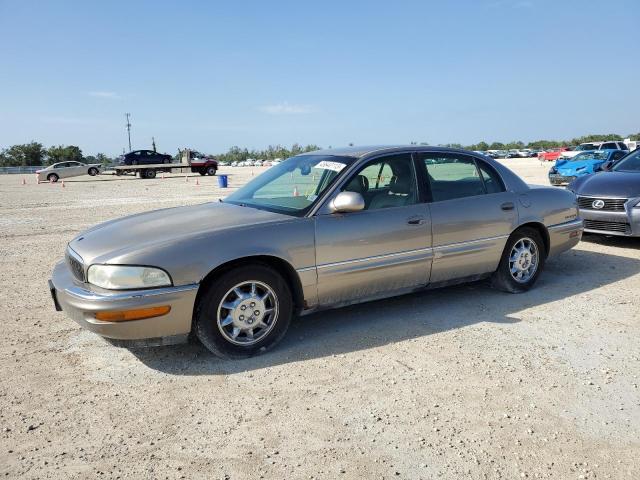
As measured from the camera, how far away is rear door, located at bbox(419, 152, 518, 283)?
4.51 meters

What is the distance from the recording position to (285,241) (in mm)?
3709

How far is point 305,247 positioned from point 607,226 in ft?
17.8

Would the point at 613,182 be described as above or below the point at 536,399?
above

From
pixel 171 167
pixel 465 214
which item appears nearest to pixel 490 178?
pixel 465 214

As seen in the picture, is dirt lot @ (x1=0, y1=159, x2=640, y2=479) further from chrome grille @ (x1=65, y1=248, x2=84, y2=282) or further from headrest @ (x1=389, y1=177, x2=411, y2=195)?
headrest @ (x1=389, y1=177, x2=411, y2=195)

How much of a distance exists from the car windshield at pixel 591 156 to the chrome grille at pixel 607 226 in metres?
12.1

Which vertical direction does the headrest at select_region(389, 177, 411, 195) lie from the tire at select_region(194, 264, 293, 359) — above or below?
above

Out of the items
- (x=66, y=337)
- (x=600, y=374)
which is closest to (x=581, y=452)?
(x=600, y=374)

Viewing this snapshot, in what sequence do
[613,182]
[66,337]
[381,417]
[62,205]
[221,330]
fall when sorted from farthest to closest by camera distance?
[62,205], [613,182], [66,337], [221,330], [381,417]

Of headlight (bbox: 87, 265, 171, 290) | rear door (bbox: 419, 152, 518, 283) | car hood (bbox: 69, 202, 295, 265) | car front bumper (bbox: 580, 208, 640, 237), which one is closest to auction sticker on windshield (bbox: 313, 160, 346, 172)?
car hood (bbox: 69, 202, 295, 265)

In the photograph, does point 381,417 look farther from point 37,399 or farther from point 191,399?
point 37,399

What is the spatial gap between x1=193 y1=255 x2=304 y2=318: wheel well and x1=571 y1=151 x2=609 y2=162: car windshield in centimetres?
1732

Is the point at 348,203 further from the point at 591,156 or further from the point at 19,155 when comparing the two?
the point at 19,155

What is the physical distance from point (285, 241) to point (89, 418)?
1.72m
